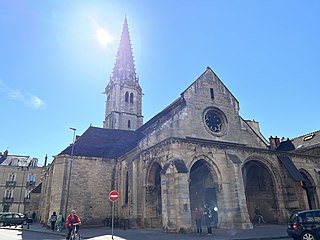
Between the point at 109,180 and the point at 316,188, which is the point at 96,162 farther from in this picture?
the point at 316,188

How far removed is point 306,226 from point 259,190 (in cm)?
1077

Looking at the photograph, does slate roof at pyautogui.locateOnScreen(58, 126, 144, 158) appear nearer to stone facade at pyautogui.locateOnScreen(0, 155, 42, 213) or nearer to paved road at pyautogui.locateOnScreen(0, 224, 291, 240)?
paved road at pyautogui.locateOnScreen(0, 224, 291, 240)

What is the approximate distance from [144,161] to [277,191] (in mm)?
10208

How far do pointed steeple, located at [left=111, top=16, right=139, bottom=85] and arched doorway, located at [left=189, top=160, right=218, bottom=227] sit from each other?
26773 mm

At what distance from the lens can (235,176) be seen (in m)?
15.8

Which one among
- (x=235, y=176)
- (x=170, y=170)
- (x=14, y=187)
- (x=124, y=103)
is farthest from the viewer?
(x=14, y=187)

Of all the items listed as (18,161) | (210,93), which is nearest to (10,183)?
(18,161)

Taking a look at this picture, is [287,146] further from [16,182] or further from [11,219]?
[16,182]

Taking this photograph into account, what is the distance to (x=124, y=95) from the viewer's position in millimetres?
40562

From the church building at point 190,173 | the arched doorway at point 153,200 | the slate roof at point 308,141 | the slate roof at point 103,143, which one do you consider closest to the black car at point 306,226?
the church building at point 190,173

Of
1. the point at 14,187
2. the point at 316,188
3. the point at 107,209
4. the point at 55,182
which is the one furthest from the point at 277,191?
the point at 14,187

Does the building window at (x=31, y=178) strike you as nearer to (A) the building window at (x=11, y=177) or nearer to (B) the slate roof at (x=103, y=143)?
(A) the building window at (x=11, y=177)

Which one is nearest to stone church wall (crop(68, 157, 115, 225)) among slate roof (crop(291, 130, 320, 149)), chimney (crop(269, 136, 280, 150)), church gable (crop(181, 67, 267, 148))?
church gable (crop(181, 67, 267, 148))

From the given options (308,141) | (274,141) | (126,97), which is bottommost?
(274,141)
